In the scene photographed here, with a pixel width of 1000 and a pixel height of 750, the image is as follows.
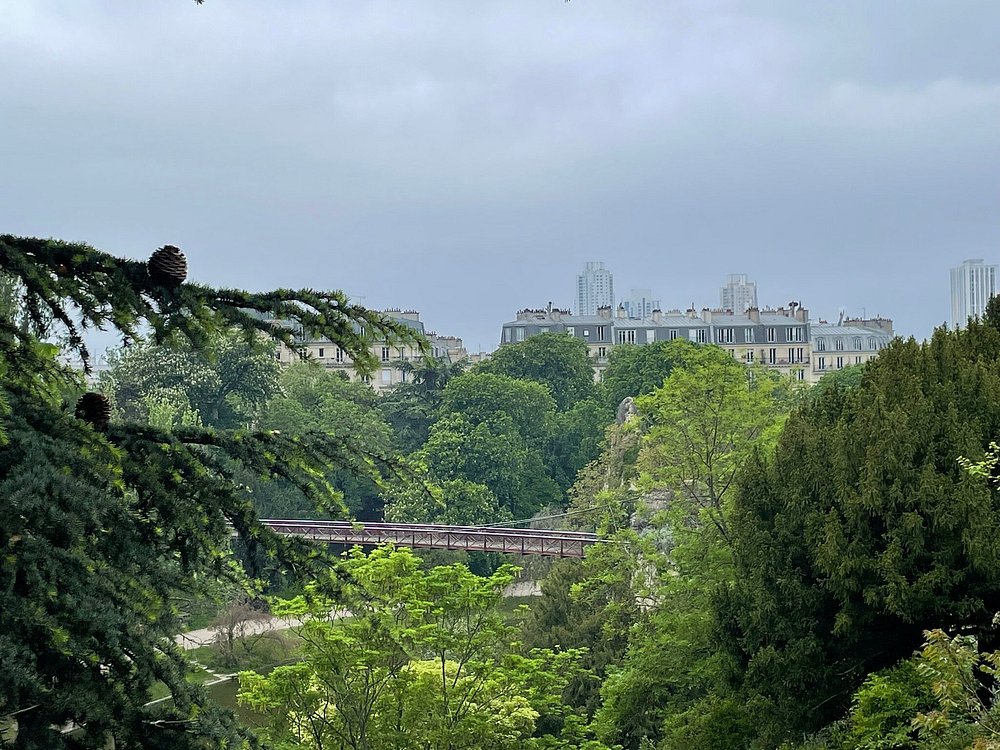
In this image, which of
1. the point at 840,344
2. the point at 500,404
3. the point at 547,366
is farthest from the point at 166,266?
the point at 840,344

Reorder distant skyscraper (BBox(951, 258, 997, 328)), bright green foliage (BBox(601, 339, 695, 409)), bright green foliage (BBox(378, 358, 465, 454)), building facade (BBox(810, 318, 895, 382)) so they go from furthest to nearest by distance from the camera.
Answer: distant skyscraper (BBox(951, 258, 997, 328)) < building facade (BBox(810, 318, 895, 382)) < bright green foliage (BBox(378, 358, 465, 454)) < bright green foliage (BBox(601, 339, 695, 409))

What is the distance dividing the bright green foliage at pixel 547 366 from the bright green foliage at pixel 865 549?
4410 centimetres

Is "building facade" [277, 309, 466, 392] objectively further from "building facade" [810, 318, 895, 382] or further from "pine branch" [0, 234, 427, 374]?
"pine branch" [0, 234, 427, 374]

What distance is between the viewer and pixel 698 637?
1407 cm

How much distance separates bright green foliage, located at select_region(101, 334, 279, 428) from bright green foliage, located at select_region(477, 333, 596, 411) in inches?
549

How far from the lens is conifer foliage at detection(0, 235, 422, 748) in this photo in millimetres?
2662

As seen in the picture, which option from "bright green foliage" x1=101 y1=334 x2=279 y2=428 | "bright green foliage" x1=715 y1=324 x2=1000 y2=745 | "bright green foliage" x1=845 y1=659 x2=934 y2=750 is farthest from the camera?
"bright green foliage" x1=101 y1=334 x2=279 y2=428

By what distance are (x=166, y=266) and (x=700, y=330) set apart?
76.7 meters

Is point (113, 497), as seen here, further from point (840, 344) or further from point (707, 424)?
point (840, 344)

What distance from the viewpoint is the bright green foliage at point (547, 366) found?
186 ft

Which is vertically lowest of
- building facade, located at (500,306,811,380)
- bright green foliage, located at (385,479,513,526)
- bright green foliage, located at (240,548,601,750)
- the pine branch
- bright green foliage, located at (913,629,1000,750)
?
bright green foliage, located at (385,479,513,526)

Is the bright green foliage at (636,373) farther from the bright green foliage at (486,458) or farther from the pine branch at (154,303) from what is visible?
the pine branch at (154,303)

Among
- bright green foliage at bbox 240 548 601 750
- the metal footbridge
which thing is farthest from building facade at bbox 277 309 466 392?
bright green foliage at bbox 240 548 601 750

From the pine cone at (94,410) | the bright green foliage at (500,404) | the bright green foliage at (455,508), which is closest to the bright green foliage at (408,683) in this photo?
the pine cone at (94,410)
